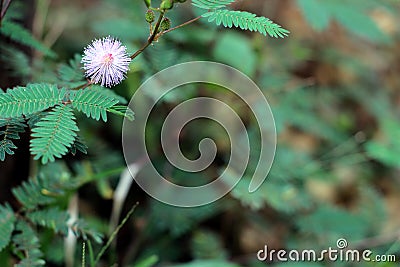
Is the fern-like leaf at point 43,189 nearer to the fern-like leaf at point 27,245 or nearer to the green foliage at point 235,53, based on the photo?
the fern-like leaf at point 27,245

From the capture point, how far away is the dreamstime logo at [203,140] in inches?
51.5

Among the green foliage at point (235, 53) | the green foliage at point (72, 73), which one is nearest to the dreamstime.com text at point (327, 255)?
the green foliage at point (235, 53)

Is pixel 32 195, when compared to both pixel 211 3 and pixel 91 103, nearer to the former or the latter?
pixel 91 103

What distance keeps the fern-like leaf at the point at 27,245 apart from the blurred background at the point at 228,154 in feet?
0.38

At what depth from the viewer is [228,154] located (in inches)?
58.9

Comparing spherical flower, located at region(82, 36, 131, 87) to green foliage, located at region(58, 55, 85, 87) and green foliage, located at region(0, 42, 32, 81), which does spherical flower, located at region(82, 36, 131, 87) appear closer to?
green foliage, located at region(58, 55, 85, 87)

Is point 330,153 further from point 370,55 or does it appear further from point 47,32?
point 47,32

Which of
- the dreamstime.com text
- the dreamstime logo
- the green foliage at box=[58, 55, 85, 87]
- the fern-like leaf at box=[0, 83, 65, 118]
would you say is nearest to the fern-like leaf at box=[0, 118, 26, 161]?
the fern-like leaf at box=[0, 83, 65, 118]

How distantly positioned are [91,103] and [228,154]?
0.89 meters

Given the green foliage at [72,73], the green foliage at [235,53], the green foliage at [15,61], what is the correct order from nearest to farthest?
1. the green foliage at [72,73]
2. the green foliage at [15,61]
3. the green foliage at [235,53]

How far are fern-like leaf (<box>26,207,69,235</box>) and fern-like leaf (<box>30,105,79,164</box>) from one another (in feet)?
1.07

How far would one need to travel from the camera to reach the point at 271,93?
153 centimetres

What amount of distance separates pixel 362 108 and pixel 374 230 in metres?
0.78

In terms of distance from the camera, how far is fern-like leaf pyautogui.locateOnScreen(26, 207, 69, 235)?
0.90 meters
